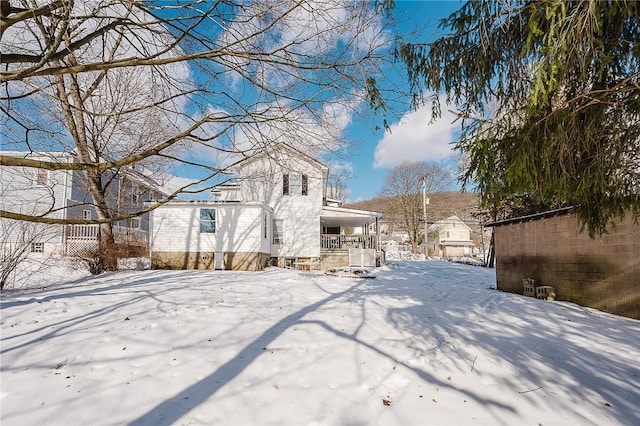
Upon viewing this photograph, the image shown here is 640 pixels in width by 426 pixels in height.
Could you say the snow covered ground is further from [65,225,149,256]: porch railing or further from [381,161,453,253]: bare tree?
[381,161,453,253]: bare tree

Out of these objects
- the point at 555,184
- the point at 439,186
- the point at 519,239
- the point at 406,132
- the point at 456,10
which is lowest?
the point at 519,239

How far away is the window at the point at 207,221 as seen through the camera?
1495 cm

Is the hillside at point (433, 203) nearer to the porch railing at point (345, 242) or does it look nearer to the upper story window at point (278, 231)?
the porch railing at point (345, 242)

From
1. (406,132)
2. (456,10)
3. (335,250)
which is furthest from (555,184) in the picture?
(335,250)

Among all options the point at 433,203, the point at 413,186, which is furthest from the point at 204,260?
the point at 433,203

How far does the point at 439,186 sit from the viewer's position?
33.8m

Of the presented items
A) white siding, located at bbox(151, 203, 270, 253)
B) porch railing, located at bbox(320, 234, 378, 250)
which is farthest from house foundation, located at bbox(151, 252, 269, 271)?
porch railing, located at bbox(320, 234, 378, 250)

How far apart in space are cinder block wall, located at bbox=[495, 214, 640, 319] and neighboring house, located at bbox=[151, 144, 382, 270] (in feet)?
23.0

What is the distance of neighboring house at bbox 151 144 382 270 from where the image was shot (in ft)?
48.4

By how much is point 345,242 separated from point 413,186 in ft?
58.7

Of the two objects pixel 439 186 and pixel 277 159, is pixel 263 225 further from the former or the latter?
pixel 439 186

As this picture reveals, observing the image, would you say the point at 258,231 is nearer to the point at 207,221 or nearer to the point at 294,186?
the point at 207,221

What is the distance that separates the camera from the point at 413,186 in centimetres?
3381

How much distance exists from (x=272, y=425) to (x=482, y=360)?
8.82 ft
